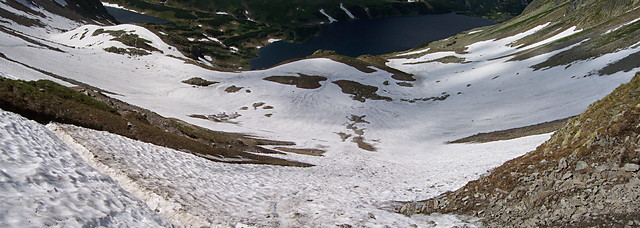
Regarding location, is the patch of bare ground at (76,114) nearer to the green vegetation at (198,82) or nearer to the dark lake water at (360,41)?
the green vegetation at (198,82)

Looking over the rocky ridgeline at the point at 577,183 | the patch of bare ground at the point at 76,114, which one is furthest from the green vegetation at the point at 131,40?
the rocky ridgeline at the point at 577,183

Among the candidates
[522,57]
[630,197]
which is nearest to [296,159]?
[630,197]

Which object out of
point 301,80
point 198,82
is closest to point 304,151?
point 301,80

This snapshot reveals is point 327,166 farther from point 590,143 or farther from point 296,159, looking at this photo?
point 590,143

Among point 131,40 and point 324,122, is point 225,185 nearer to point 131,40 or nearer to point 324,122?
point 324,122

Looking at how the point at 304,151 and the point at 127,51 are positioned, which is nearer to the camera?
the point at 304,151

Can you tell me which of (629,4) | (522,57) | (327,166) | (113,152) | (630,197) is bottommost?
(327,166)
